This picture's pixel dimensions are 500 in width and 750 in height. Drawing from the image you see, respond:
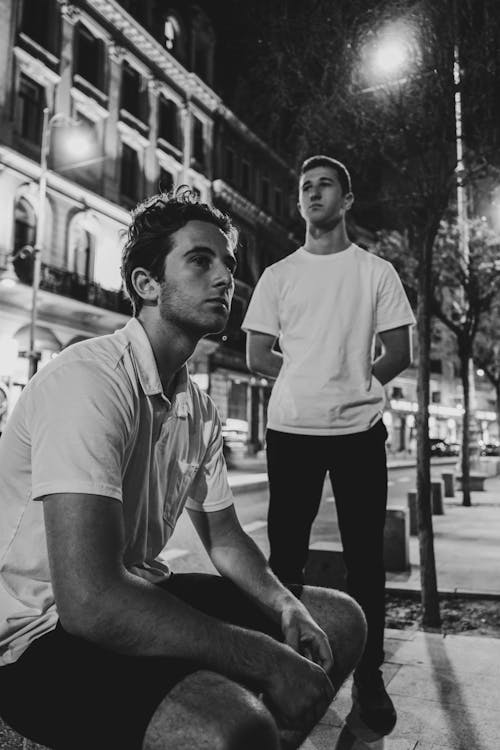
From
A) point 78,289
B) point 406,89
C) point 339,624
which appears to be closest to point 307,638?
point 339,624

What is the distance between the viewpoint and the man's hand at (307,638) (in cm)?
176

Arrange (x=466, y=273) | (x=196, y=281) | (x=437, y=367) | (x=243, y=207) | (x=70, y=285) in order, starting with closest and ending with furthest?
1. (x=196, y=281)
2. (x=466, y=273)
3. (x=70, y=285)
4. (x=243, y=207)
5. (x=437, y=367)

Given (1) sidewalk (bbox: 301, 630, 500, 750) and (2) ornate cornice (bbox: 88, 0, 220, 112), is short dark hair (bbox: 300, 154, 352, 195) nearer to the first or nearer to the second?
(1) sidewalk (bbox: 301, 630, 500, 750)

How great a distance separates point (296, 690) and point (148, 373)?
0.83m

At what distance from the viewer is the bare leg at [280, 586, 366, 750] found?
1909 millimetres

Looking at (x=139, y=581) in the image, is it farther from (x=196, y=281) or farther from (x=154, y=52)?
(x=154, y=52)

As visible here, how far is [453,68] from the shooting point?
5.23 m

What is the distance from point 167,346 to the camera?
1.92 meters

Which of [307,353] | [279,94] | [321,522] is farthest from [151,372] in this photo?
[321,522]

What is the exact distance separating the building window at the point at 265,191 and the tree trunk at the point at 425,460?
36522 mm

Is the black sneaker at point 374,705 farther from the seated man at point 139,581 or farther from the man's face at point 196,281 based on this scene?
the man's face at point 196,281

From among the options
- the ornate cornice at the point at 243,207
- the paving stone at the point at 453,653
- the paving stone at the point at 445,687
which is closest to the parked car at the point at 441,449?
the ornate cornice at the point at 243,207

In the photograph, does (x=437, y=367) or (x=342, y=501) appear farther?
(x=437, y=367)

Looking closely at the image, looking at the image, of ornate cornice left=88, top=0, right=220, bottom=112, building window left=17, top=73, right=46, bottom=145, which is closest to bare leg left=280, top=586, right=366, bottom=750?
building window left=17, top=73, right=46, bottom=145
